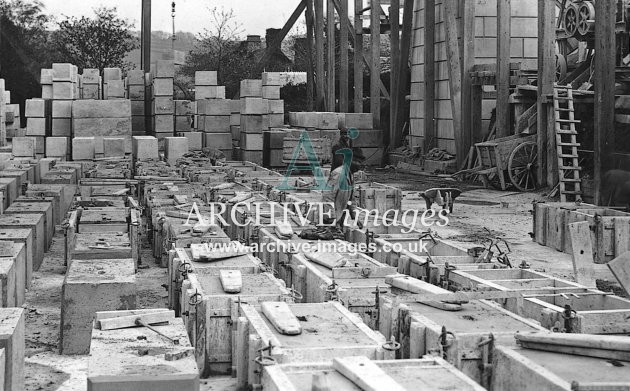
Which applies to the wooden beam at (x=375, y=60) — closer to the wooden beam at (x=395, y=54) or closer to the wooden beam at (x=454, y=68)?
the wooden beam at (x=395, y=54)

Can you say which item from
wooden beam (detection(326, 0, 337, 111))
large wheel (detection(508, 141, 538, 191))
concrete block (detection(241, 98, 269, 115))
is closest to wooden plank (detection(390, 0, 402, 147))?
wooden beam (detection(326, 0, 337, 111))

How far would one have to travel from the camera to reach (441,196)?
16453 mm

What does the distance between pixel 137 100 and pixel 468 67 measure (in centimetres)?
1015

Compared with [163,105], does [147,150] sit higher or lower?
lower

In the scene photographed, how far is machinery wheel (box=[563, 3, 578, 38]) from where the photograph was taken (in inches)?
719

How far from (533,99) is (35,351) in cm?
1512

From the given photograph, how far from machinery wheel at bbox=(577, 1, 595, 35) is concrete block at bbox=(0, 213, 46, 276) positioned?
1064 cm

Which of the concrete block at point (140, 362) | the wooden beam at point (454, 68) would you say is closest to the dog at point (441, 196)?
the wooden beam at point (454, 68)

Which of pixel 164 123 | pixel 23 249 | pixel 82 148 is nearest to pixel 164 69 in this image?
pixel 164 123

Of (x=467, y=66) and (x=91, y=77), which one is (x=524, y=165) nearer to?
(x=467, y=66)

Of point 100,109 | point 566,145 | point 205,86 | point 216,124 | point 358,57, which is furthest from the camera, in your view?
point 358,57

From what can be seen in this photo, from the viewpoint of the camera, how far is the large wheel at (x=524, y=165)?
19.7 metres

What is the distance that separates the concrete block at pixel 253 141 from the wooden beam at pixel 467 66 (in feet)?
16.9

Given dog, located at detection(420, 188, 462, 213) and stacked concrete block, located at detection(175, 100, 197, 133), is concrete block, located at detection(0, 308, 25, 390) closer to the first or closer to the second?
dog, located at detection(420, 188, 462, 213)
